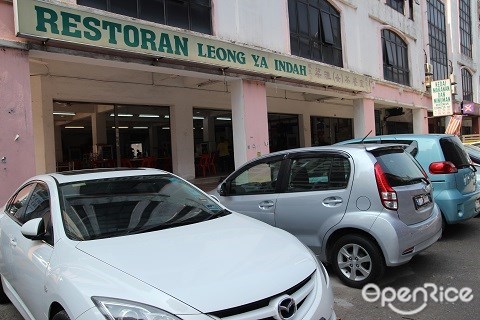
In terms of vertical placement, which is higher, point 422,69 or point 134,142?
point 422,69

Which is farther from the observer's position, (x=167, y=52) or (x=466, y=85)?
(x=466, y=85)

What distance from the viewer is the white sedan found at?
237 centimetres

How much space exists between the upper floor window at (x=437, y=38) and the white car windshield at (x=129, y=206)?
26.5 m

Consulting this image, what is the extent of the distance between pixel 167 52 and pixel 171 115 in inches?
192

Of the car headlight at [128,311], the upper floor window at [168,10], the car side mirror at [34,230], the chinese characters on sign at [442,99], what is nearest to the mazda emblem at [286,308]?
the car headlight at [128,311]

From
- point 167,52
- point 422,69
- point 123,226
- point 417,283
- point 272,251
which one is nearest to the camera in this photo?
point 272,251

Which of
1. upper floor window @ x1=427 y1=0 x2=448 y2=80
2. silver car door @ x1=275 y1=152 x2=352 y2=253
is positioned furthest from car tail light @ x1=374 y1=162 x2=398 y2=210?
upper floor window @ x1=427 y1=0 x2=448 y2=80

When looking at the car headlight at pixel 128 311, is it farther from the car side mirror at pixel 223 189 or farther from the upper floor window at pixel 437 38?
the upper floor window at pixel 437 38

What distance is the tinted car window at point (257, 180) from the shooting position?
17.8 ft

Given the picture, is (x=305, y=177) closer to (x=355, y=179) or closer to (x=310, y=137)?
(x=355, y=179)

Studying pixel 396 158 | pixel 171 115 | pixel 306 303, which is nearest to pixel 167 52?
pixel 171 115

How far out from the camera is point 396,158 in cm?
499

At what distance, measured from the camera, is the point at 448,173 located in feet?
20.2

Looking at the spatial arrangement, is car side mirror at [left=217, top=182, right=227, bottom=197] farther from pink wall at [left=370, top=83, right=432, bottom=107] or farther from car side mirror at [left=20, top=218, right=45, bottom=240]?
pink wall at [left=370, top=83, right=432, bottom=107]
